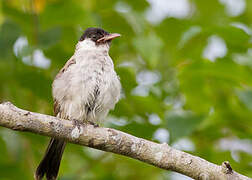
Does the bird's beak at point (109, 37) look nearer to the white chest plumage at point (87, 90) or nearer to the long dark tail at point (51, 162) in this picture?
the white chest plumage at point (87, 90)

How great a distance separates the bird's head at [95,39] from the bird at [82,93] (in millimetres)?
384

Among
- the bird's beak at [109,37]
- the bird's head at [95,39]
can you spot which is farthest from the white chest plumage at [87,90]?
the bird's head at [95,39]

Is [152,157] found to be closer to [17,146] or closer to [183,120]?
[183,120]

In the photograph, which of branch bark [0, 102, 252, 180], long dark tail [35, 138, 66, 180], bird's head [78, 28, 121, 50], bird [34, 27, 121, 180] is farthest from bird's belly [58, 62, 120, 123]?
branch bark [0, 102, 252, 180]

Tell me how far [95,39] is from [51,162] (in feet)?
5.52

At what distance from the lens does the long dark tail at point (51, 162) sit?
498 cm

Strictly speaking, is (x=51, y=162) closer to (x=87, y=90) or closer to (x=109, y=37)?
(x=87, y=90)

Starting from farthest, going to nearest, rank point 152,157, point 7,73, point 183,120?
point 7,73
point 183,120
point 152,157

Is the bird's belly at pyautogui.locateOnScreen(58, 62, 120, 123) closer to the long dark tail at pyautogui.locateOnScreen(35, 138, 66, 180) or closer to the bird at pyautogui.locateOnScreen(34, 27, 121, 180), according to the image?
the bird at pyautogui.locateOnScreen(34, 27, 121, 180)

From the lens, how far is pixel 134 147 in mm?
3770

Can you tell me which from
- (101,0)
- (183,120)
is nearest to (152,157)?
(183,120)

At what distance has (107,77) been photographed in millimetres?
5027

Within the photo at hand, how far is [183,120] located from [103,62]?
4.14 ft

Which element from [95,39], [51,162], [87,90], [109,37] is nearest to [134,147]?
[87,90]
